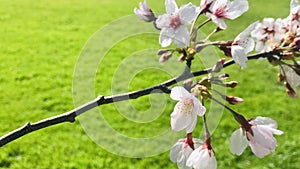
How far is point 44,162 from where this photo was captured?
230 cm

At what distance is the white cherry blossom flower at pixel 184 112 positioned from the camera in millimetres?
556

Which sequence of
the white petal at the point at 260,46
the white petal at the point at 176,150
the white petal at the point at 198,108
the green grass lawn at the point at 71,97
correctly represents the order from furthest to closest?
the green grass lawn at the point at 71,97 < the white petal at the point at 260,46 < the white petal at the point at 176,150 < the white petal at the point at 198,108

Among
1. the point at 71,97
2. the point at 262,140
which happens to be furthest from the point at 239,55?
the point at 71,97

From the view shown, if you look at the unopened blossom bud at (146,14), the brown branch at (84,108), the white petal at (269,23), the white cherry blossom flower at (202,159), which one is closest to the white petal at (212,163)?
the white cherry blossom flower at (202,159)

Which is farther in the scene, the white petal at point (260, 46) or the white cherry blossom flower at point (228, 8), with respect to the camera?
the white petal at point (260, 46)

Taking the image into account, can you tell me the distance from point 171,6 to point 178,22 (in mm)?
37

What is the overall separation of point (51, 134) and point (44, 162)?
0.96ft

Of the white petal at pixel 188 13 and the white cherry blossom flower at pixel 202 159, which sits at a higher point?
the white petal at pixel 188 13

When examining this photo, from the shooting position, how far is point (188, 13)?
0.61m

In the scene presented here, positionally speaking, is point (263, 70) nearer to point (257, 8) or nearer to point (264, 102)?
point (264, 102)

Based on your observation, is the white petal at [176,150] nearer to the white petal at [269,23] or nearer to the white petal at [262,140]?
the white petal at [262,140]

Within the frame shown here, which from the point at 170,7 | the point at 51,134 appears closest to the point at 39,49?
the point at 51,134

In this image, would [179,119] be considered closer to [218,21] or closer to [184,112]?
[184,112]

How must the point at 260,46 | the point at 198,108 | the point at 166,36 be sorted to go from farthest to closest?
1. the point at 260,46
2. the point at 166,36
3. the point at 198,108
